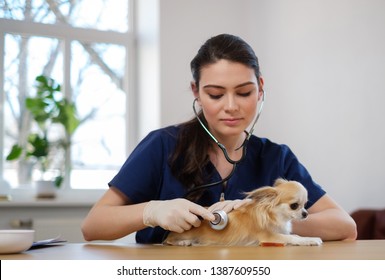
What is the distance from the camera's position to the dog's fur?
1.20 meters

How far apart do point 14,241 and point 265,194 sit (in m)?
0.50

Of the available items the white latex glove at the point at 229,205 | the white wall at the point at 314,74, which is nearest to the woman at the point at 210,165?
the white latex glove at the point at 229,205

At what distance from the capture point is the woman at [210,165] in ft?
4.86

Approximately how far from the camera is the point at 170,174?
1655 millimetres

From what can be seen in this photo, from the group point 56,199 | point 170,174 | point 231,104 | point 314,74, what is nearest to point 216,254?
point 231,104

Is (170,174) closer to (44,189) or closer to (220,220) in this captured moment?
(220,220)

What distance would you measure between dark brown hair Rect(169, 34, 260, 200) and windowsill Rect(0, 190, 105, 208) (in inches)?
81.5

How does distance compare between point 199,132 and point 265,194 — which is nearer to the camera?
point 265,194

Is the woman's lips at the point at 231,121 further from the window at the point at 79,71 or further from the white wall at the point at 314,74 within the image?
the window at the point at 79,71

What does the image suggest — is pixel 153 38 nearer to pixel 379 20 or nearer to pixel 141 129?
pixel 141 129

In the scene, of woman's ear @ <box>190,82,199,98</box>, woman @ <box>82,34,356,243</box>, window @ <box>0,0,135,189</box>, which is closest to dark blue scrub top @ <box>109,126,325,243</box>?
woman @ <box>82,34,356,243</box>

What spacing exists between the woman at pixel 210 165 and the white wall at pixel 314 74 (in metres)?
1.54

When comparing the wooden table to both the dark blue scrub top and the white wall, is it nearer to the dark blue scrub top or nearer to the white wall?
the dark blue scrub top
